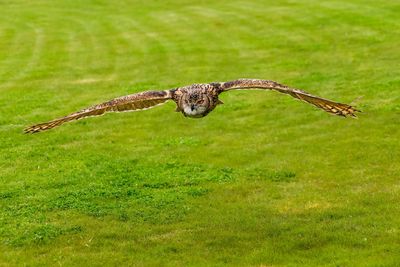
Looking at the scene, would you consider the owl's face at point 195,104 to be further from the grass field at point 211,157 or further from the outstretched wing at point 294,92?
the grass field at point 211,157

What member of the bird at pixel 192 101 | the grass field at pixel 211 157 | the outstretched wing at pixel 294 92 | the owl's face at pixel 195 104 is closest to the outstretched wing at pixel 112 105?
the bird at pixel 192 101

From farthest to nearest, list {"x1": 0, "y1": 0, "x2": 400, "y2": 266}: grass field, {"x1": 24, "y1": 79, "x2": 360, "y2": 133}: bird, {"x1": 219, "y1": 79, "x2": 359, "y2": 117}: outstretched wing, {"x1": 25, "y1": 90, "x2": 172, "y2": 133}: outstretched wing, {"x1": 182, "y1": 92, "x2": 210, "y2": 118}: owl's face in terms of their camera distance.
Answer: {"x1": 0, "y1": 0, "x2": 400, "y2": 266}: grass field
{"x1": 182, "y1": 92, "x2": 210, "y2": 118}: owl's face
{"x1": 25, "y1": 90, "x2": 172, "y2": 133}: outstretched wing
{"x1": 24, "y1": 79, "x2": 360, "y2": 133}: bird
{"x1": 219, "y1": 79, "x2": 359, "y2": 117}: outstretched wing

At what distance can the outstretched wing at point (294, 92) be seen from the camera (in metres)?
13.7

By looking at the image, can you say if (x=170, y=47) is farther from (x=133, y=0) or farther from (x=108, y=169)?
(x=133, y=0)

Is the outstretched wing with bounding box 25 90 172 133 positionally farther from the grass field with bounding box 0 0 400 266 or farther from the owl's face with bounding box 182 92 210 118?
the grass field with bounding box 0 0 400 266

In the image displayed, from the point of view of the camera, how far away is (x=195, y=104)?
14.5 metres

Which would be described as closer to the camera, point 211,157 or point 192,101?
point 192,101

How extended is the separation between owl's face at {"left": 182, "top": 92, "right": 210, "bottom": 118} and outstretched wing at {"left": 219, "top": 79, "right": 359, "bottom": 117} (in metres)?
0.54

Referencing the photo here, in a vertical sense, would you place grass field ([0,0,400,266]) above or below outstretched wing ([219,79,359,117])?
below

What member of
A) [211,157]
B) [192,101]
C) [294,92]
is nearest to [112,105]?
[192,101]

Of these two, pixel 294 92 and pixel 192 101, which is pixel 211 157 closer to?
pixel 192 101

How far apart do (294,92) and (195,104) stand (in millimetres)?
2048

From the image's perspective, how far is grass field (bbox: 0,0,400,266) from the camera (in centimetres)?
1471

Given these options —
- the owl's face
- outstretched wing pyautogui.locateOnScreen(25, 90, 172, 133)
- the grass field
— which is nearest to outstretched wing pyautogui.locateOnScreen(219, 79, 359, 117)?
the owl's face
